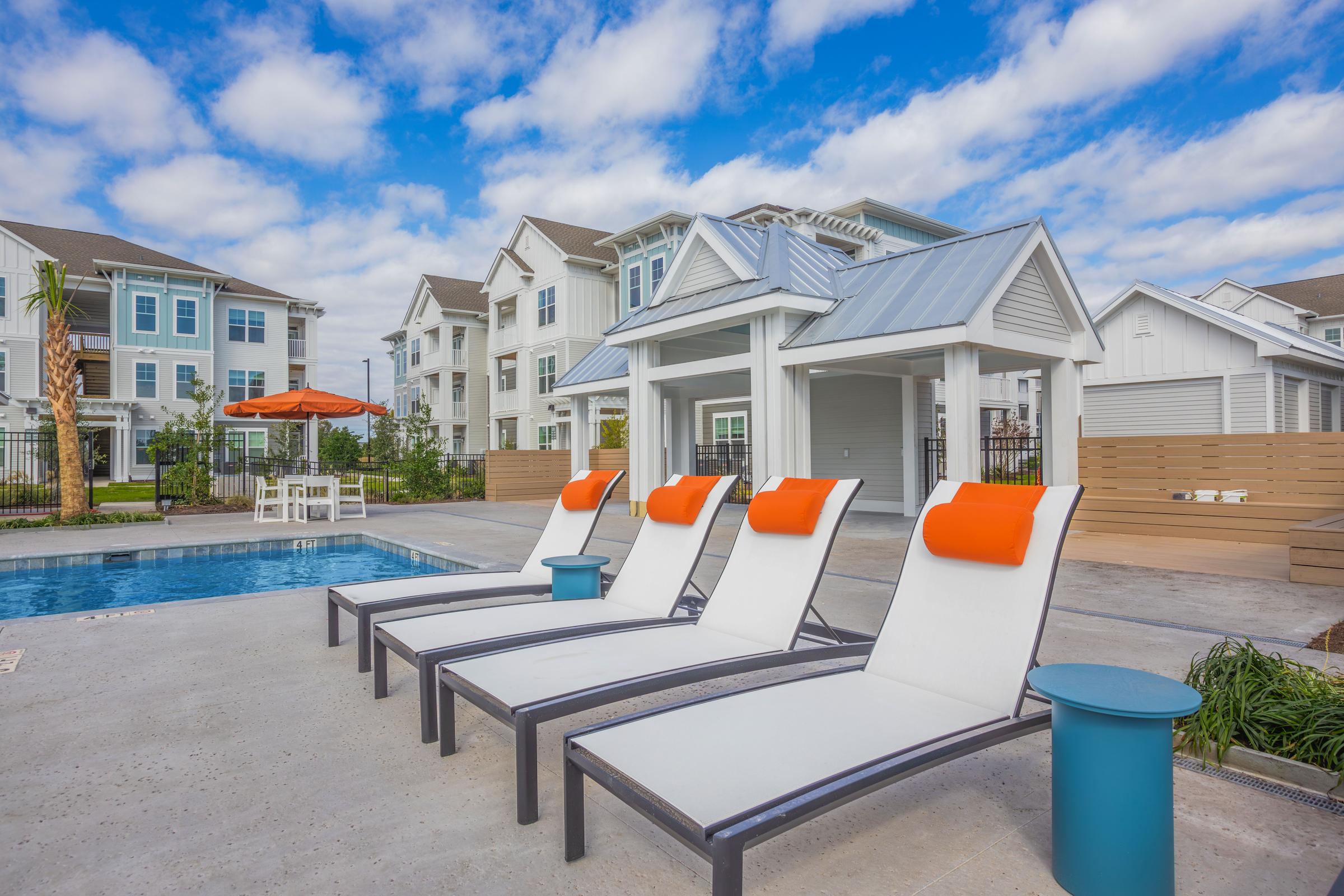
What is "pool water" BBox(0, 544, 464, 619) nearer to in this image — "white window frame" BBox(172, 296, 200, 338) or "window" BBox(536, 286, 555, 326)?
"window" BBox(536, 286, 555, 326)

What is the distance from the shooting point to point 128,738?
3.25m

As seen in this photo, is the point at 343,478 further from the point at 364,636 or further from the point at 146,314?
the point at 364,636

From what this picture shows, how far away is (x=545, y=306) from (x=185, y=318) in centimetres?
1426

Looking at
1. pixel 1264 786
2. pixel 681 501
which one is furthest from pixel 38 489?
pixel 1264 786

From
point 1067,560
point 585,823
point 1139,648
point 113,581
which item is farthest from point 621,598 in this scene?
point 113,581

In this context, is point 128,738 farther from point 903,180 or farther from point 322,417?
point 903,180

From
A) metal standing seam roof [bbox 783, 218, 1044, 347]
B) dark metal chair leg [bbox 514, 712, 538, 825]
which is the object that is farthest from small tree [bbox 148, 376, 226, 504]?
dark metal chair leg [bbox 514, 712, 538, 825]

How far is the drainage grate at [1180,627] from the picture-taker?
179 inches

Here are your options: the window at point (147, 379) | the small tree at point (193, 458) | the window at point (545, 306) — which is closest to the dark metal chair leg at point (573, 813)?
the small tree at point (193, 458)

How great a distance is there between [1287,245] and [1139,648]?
2216 inches

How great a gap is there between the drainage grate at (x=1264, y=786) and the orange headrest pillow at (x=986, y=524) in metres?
0.84

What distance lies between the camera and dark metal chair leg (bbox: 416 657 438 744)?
3131 mm

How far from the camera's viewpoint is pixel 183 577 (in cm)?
877

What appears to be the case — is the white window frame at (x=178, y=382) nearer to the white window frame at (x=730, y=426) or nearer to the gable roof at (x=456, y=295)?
the gable roof at (x=456, y=295)
